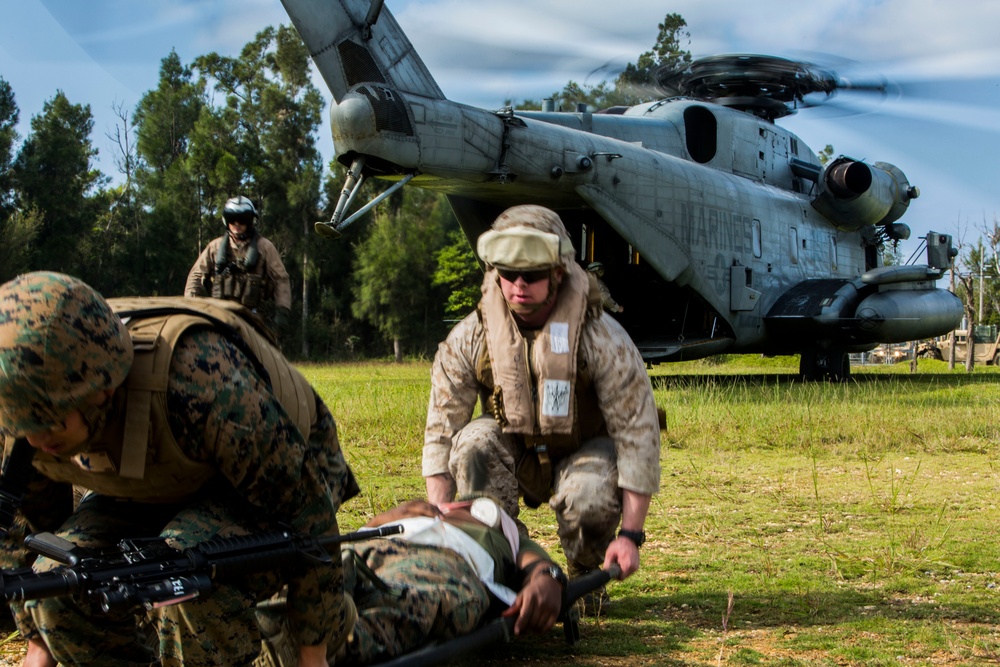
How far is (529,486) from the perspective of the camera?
4.00 metres

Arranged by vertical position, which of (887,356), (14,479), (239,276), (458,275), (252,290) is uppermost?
(458,275)

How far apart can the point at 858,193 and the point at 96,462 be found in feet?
45.7

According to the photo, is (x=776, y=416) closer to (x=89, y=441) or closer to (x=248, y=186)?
(x=89, y=441)

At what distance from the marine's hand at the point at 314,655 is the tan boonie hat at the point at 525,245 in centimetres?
152

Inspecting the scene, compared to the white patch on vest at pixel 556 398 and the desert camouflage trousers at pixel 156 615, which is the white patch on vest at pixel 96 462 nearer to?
the desert camouflage trousers at pixel 156 615

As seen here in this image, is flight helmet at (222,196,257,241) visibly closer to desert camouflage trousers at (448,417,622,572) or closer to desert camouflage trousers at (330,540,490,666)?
desert camouflage trousers at (448,417,622,572)

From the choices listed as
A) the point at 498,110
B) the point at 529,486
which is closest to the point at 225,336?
the point at 529,486

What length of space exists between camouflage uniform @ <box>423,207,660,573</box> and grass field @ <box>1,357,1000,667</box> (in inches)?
17.6

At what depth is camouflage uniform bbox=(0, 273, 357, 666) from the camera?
7.27ft

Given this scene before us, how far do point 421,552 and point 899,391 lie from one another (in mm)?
10751

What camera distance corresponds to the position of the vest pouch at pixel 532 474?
3.92 metres

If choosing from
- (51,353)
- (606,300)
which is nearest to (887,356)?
(606,300)

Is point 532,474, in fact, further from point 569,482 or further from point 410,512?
point 410,512

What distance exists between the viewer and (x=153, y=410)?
239 centimetres
